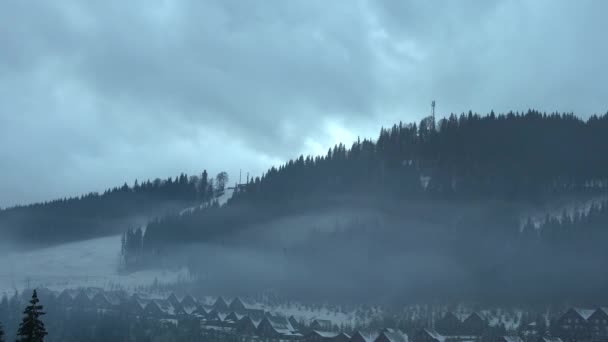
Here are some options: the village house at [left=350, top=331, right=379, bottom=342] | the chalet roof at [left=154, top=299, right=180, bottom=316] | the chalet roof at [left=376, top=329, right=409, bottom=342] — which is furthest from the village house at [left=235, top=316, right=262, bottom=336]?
the chalet roof at [left=376, top=329, right=409, bottom=342]

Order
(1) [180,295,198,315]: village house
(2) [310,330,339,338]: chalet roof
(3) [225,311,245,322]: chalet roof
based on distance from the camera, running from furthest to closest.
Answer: (1) [180,295,198,315]: village house → (3) [225,311,245,322]: chalet roof → (2) [310,330,339,338]: chalet roof

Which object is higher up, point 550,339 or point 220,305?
point 220,305

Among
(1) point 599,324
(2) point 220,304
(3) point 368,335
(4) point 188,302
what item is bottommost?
(3) point 368,335

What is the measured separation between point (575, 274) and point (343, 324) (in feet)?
132

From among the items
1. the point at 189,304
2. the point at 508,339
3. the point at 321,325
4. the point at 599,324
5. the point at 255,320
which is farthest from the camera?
the point at 189,304

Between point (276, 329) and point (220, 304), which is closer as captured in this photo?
point (276, 329)

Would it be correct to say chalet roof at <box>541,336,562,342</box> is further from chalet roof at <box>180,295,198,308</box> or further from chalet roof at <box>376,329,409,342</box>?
chalet roof at <box>180,295,198,308</box>

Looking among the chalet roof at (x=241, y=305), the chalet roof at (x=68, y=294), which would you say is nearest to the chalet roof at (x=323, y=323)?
the chalet roof at (x=241, y=305)

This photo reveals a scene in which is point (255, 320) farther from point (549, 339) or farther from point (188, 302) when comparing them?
point (549, 339)

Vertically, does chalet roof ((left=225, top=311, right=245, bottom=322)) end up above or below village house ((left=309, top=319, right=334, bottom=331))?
above

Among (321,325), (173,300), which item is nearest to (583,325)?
(321,325)

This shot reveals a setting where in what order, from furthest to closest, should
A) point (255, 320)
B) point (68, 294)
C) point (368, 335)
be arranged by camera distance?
point (68, 294) < point (255, 320) < point (368, 335)

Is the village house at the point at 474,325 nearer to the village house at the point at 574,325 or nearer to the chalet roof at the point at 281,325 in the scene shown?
the village house at the point at 574,325

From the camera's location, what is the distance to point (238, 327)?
Answer: 14200 centimetres
